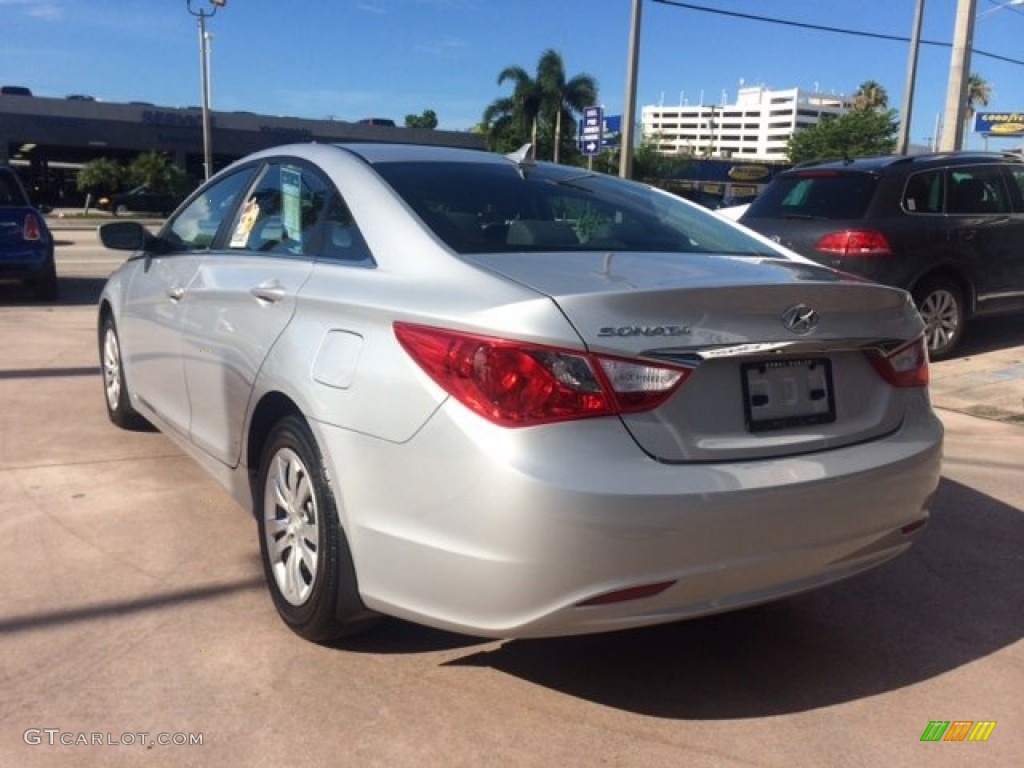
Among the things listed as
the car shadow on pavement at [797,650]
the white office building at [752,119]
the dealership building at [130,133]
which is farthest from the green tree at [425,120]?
the car shadow on pavement at [797,650]

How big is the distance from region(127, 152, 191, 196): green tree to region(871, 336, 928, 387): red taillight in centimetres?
4469

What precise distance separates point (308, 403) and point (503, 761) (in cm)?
118

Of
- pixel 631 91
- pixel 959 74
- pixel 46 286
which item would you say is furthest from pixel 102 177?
pixel 959 74

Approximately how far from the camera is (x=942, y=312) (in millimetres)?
8539

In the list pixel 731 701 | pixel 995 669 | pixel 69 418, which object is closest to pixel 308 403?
pixel 731 701

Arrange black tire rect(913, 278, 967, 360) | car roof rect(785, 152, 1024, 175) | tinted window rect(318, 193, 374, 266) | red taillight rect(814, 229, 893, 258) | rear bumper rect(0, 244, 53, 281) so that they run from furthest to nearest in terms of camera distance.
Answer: rear bumper rect(0, 244, 53, 281), black tire rect(913, 278, 967, 360), car roof rect(785, 152, 1024, 175), red taillight rect(814, 229, 893, 258), tinted window rect(318, 193, 374, 266)

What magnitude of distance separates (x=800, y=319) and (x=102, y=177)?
47.3m

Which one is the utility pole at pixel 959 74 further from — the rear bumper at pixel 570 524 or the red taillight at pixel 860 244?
the rear bumper at pixel 570 524

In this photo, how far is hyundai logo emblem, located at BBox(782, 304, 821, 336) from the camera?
2758 millimetres

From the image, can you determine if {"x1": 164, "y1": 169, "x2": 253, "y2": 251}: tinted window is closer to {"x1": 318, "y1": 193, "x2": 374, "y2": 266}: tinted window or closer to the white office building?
{"x1": 318, "y1": 193, "x2": 374, "y2": 266}: tinted window

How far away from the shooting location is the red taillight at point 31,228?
37.1 ft

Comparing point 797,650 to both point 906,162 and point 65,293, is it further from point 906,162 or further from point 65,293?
point 65,293

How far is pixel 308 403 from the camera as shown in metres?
3.00

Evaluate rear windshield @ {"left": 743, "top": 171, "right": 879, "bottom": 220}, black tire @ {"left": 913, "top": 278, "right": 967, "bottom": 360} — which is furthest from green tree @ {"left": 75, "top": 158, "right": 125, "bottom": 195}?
black tire @ {"left": 913, "top": 278, "right": 967, "bottom": 360}
